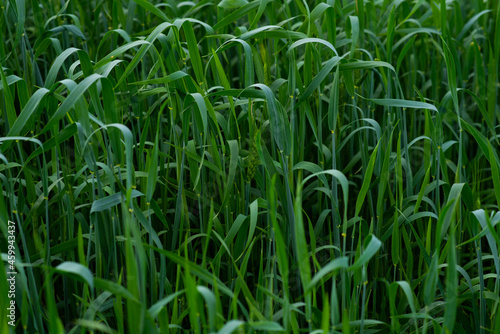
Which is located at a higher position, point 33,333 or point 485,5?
point 485,5

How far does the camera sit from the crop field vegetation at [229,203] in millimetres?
883

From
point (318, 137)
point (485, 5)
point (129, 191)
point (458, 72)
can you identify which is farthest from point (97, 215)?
point (485, 5)

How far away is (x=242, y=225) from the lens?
1.12m

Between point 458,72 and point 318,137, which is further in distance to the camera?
point 458,72

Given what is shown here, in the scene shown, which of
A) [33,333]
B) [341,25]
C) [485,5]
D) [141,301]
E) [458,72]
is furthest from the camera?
[485,5]

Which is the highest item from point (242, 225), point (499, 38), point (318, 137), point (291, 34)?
point (291, 34)

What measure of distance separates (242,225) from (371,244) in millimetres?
357

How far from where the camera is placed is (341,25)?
68.7 inches

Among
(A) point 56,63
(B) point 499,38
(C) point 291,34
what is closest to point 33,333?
(A) point 56,63

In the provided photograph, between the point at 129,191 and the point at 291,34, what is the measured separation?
0.54 m

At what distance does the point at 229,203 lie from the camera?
118cm

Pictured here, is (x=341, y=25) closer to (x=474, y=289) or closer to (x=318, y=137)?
(x=318, y=137)

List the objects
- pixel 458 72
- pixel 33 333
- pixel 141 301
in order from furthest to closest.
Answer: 1. pixel 458 72
2. pixel 33 333
3. pixel 141 301

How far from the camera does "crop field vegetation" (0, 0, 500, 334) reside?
2.90ft
